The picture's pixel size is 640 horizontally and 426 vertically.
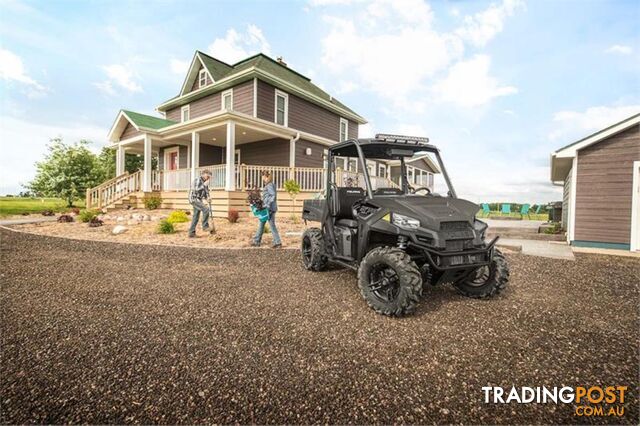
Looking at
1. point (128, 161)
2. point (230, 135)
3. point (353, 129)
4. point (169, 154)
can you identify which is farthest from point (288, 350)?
point (128, 161)

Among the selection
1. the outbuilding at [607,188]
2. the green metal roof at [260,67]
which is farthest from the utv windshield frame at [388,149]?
the green metal roof at [260,67]

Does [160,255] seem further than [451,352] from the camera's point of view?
Yes

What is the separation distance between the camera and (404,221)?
141 inches

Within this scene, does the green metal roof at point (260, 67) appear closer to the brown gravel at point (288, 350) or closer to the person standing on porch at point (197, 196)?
the person standing on porch at point (197, 196)

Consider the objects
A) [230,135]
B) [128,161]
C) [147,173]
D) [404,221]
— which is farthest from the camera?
→ [128,161]

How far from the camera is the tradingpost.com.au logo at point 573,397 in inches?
80.9

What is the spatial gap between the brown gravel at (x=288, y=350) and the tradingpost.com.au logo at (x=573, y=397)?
6 centimetres

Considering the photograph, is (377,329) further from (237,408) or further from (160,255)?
(160,255)

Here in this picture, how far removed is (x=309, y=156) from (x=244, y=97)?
16.0ft

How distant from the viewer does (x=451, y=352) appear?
8.89 ft

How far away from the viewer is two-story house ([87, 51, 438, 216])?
47.8 ft

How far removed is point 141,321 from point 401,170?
4.23m

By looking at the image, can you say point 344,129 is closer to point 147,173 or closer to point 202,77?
Answer: point 202,77

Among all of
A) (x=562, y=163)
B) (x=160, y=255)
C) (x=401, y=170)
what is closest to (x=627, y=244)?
(x=562, y=163)
